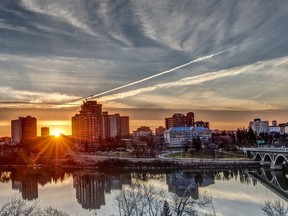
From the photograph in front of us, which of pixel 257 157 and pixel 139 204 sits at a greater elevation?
pixel 257 157

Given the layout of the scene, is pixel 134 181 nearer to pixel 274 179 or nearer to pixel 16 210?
pixel 274 179

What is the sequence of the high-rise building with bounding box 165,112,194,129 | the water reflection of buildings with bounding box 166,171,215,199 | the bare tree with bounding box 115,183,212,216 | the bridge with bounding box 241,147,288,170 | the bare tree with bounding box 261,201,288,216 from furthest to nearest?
the high-rise building with bounding box 165,112,194,129 < the bridge with bounding box 241,147,288,170 < the water reflection of buildings with bounding box 166,171,215,199 < the bare tree with bounding box 261,201,288,216 < the bare tree with bounding box 115,183,212,216

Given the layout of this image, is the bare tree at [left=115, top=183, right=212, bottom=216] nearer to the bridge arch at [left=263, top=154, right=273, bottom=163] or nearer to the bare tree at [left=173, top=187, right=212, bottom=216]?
the bare tree at [left=173, top=187, right=212, bottom=216]

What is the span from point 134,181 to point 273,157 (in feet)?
52.2

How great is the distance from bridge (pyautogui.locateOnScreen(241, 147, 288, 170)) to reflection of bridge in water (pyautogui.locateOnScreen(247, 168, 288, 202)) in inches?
47.3

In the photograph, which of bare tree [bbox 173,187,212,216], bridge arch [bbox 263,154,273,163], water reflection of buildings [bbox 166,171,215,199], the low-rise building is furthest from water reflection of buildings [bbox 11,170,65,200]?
the low-rise building

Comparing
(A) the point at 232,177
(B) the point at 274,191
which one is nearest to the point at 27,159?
(A) the point at 232,177

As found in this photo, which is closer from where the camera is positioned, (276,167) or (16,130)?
(276,167)

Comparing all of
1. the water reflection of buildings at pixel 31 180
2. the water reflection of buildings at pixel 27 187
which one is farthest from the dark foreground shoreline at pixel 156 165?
the water reflection of buildings at pixel 27 187

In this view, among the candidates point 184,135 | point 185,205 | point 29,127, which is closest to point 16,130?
point 29,127

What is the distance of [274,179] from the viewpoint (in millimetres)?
37344

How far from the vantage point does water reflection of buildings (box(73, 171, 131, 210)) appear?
2872 centimetres

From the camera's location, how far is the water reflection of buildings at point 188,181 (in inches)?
1261

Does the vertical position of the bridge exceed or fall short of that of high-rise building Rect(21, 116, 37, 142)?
it falls short
